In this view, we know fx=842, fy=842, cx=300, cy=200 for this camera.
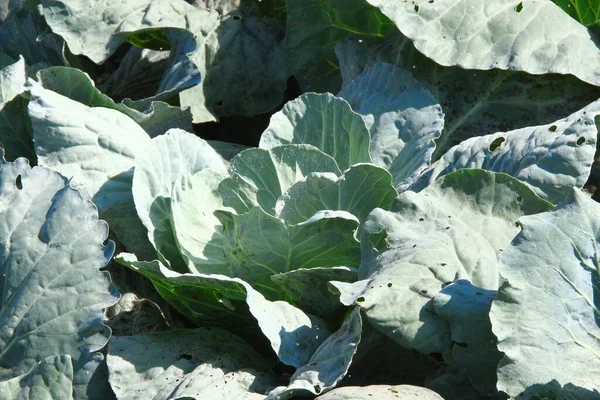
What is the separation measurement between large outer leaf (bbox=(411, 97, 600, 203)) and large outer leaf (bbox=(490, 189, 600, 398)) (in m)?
0.26

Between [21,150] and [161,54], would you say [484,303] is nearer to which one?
[21,150]

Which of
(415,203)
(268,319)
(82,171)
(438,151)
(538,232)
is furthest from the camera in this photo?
(438,151)

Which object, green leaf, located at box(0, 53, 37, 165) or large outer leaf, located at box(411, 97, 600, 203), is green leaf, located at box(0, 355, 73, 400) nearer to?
green leaf, located at box(0, 53, 37, 165)

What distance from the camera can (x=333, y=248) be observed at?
1.69 m

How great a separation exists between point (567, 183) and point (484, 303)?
1.27 feet

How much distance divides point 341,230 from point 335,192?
0.10m

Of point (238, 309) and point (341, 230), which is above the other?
point (341, 230)

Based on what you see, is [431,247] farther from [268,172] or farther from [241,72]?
[241,72]

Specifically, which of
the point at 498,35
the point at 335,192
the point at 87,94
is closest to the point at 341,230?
the point at 335,192

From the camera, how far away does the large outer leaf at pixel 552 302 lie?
1360 mm

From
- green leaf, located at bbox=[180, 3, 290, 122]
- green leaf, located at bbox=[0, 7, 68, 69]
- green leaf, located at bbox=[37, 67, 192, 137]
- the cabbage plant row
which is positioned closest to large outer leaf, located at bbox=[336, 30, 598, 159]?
the cabbage plant row

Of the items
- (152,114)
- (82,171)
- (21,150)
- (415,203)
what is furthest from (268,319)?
(21,150)

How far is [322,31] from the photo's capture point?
2.40 meters

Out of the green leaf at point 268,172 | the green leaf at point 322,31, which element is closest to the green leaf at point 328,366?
the green leaf at point 268,172
